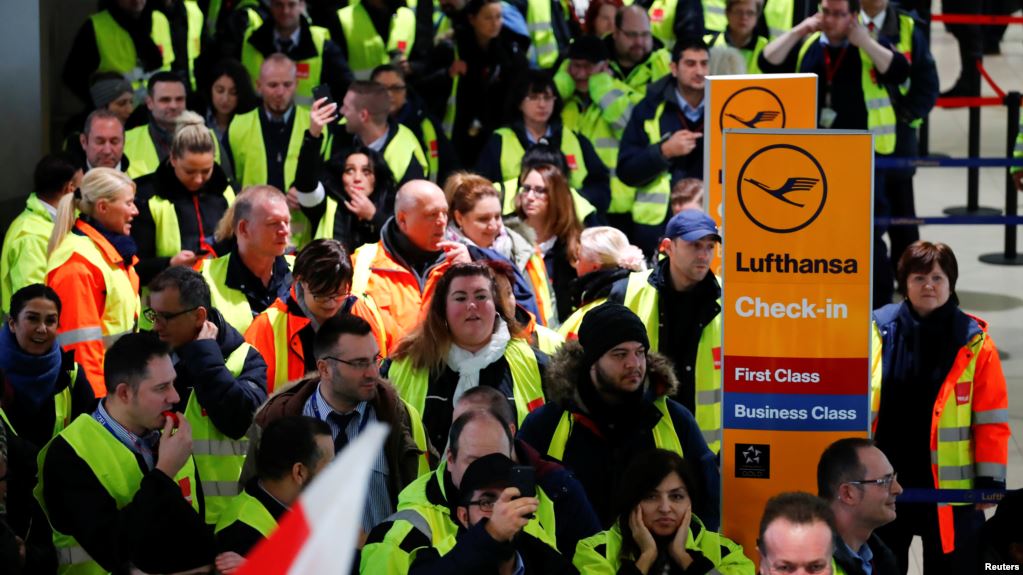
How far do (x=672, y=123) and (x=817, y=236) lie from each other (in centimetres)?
566

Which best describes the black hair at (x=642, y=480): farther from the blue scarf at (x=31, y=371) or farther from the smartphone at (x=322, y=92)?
the smartphone at (x=322, y=92)

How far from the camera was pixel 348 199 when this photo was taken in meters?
9.98

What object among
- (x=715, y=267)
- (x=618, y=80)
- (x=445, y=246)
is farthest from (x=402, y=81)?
(x=715, y=267)

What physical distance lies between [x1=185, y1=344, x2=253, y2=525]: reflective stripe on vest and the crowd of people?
0.04ft

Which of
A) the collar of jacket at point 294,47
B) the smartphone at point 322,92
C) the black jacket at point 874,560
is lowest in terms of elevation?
the black jacket at point 874,560

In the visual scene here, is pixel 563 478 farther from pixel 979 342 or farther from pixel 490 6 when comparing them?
pixel 490 6

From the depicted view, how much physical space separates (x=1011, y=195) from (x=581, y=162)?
3946mm

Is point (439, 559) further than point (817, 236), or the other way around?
point (817, 236)

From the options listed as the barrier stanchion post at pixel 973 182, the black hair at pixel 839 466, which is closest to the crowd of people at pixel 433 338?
the black hair at pixel 839 466

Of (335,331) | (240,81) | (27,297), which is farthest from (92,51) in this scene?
(335,331)

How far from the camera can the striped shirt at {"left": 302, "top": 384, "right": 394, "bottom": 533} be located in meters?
6.32

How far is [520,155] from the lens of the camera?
11383 millimetres

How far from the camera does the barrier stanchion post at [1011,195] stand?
13.1 meters

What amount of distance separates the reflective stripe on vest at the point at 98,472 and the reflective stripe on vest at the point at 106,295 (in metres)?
2.09
